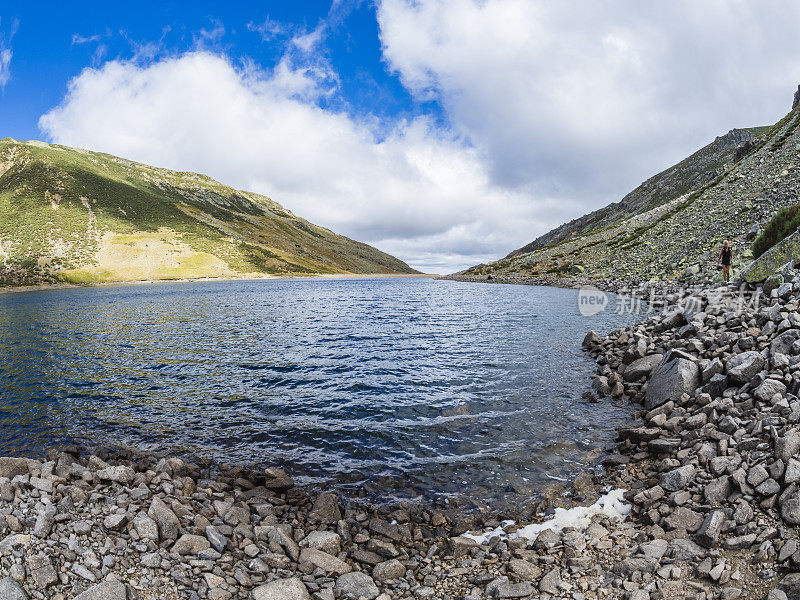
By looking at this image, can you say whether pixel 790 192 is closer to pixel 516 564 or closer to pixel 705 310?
pixel 705 310

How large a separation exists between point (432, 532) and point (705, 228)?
8029 centimetres

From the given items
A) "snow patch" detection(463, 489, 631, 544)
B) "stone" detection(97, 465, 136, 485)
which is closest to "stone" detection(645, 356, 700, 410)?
"snow patch" detection(463, 489, 631, 544)

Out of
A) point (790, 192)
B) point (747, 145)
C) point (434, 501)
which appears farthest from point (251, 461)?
point (747, 145)

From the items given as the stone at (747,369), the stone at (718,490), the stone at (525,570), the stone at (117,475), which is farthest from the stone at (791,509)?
the stone at (117,475)

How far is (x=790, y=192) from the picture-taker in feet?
177

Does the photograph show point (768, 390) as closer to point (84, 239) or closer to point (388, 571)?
point (388, 571)

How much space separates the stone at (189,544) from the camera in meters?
7.40

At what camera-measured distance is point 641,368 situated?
1802 centimetres

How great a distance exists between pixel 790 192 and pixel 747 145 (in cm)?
8383

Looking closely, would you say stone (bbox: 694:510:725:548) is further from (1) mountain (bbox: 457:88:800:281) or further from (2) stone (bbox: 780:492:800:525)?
(1) mountain (bbox: 457:88:800:281)

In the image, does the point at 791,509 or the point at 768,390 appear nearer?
the point at 791,509

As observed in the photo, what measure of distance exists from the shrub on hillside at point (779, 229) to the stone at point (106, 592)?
1460 inches

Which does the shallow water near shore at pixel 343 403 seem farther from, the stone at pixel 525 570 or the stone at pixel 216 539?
the stone at pixel 216 539

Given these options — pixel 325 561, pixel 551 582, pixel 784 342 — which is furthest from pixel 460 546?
pixel 784 342
